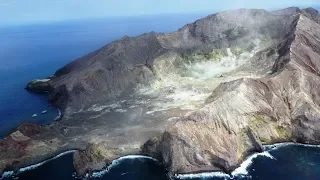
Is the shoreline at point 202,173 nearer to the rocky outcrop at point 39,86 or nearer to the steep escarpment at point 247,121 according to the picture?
the steep escarpment at point 247,121

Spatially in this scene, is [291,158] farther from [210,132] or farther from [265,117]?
[210,132]

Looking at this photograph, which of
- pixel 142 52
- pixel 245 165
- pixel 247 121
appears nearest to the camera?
pixel 245 165

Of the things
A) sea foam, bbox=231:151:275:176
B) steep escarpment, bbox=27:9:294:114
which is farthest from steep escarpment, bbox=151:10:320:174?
steep escarpment, bbox=27:9:294:114

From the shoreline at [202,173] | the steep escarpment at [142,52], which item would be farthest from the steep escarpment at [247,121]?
the steep escarpment at [142,52]

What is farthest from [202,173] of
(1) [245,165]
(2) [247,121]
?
(2) [247,121]

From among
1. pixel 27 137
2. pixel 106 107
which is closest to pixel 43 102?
pixel 106 107

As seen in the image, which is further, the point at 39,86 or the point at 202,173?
the point at 39,86

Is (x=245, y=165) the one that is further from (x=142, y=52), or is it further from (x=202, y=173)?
(x=142, y=52)

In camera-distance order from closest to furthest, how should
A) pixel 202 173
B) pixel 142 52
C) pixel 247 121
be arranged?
1. pixel 202 173
2. pixel 247 121
3. pixel 142 52

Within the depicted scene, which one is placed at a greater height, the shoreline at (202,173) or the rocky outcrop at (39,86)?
the shoreline at (202,173)

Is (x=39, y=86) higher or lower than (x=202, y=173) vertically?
lower

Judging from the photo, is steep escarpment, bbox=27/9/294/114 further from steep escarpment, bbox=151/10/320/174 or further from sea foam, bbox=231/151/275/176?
sea foam, bbox=231/151/275/176
